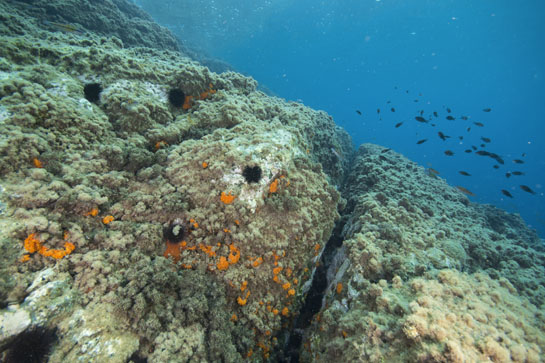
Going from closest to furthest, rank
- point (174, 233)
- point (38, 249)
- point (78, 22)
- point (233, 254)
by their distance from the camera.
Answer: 1. point (38, 249)
2. point (174, 233)
3. point (233, 254)
4. point (78, 22)

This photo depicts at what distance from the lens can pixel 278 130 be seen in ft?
23.8

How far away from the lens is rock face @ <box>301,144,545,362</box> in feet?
10.7

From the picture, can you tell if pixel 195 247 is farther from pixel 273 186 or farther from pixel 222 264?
pixel 273 186

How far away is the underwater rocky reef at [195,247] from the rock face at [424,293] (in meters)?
0.04

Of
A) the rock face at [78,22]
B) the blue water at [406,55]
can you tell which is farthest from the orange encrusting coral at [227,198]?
the blue water at [406,55]

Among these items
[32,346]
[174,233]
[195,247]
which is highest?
[174,233]

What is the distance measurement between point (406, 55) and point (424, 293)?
497ft

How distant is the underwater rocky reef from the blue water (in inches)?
1439

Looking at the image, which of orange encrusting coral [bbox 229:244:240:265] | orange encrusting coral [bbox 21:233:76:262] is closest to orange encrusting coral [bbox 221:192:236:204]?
orange encrusting coral [bbox 229:244:240:265]

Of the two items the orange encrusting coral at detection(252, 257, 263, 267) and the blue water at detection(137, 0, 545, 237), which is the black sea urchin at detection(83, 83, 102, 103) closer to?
the orange encrusting coral at detection(252, 257, 263, 267)

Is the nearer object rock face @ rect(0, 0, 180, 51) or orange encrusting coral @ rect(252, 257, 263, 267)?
orange encrusting coral @ rect(252, 257, 263, 267)

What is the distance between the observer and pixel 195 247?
473 centimetres

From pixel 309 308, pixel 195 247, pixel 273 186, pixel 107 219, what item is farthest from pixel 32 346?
pixel 309 308

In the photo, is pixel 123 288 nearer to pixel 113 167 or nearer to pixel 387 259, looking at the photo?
pixel 113 167
